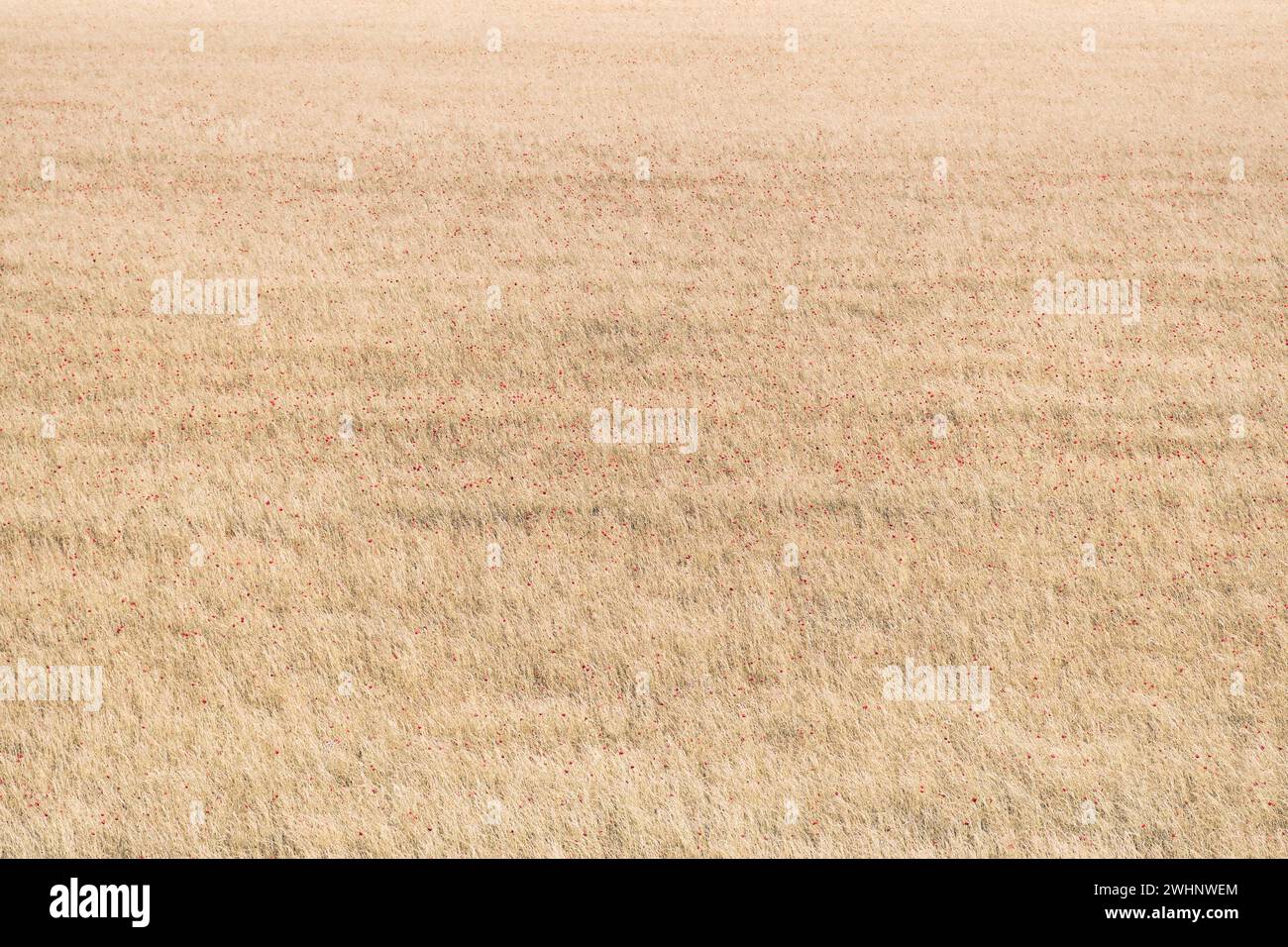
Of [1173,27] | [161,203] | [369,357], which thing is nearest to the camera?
[369,357]

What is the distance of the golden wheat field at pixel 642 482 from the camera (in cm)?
1047

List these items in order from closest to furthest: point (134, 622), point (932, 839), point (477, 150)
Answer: point (932, 839), point (134, 622), point (477, 150)

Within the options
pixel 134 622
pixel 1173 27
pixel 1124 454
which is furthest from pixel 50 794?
pixel 1173 27

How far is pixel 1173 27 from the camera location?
168ft

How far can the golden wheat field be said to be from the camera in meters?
10.5

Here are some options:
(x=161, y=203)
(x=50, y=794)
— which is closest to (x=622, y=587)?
(x=50, y=794)

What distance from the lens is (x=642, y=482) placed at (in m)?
16.5

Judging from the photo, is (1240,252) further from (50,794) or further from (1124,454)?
(50,794)

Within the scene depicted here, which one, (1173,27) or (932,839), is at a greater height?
(1173,27)

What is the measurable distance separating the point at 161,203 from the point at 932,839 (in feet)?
79.8

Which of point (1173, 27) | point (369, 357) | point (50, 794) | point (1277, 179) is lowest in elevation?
point (50, 794)

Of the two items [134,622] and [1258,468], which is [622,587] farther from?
[1258,468]

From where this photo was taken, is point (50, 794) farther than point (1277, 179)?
No

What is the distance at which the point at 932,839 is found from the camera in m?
9.77
